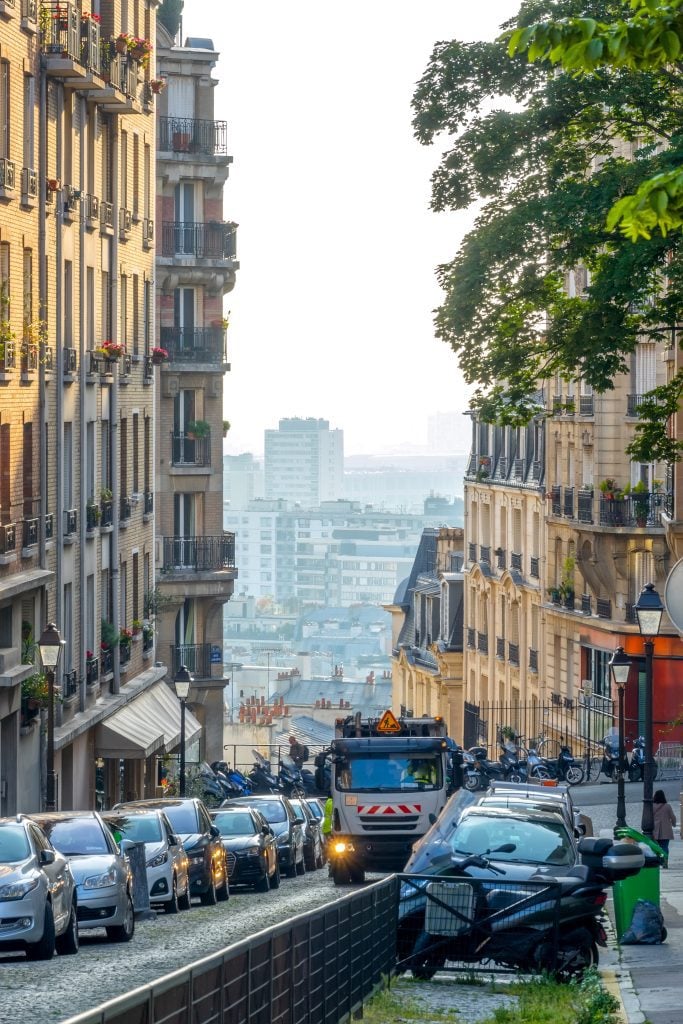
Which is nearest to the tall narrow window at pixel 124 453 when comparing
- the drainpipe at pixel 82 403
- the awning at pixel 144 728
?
the drainpipe at pixel 82 403

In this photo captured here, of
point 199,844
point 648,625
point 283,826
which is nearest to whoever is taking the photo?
point 199,844

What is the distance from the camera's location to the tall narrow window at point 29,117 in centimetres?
3903

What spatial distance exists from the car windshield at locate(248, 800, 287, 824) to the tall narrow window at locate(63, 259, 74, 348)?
1183 centimetres

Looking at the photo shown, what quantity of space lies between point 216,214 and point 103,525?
888 inches

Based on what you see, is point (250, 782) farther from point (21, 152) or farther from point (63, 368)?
point (21, 152)

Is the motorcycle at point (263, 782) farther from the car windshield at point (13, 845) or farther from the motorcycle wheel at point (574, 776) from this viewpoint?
the car windshield at point (13, 845)

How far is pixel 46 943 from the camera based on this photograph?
18.4 metres

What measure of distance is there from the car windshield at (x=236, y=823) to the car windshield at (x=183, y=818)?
4.01 meters

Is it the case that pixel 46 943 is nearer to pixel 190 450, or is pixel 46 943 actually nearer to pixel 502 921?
pixel 502 921

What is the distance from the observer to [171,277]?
6538 cm

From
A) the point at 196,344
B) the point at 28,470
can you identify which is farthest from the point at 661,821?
the point at 196,344

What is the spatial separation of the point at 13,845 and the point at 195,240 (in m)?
48.9

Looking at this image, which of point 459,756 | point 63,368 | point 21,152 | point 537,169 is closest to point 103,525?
point 63,368

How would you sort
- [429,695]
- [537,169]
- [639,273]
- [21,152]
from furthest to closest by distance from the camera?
[429,695] → [21,152] → [537,169] → [639,273]
